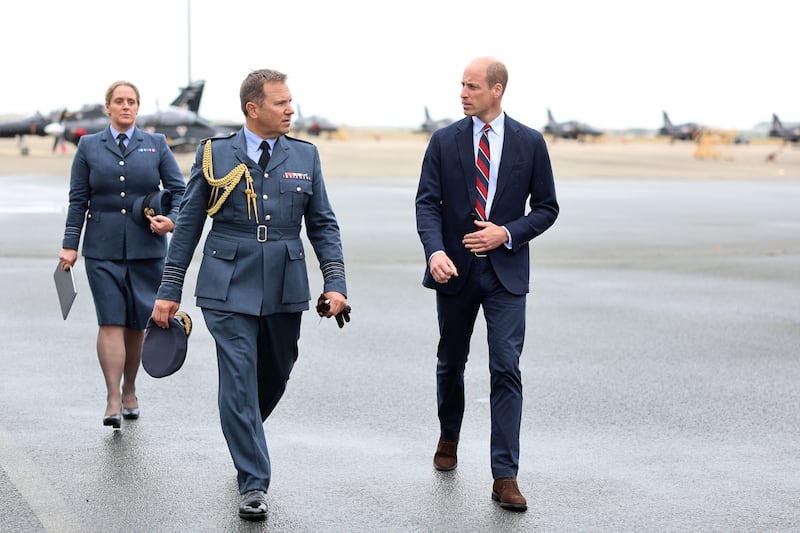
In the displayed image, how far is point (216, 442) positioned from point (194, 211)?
1.58m

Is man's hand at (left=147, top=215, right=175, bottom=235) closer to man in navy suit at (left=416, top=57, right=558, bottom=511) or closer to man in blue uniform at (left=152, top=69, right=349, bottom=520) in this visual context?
man in blue uniform at (left=152, top=69, right=349, bottom=520)

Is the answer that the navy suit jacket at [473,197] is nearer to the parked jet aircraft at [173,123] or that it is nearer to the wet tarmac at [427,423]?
the wet tarmac at [427,423]

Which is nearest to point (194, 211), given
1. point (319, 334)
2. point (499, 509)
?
point (499, 509)

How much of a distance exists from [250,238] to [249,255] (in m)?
0.08

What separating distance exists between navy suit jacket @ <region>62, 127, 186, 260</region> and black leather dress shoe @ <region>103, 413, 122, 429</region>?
92 cm

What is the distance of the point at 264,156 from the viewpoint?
529 cm

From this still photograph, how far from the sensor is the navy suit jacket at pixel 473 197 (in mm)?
5543

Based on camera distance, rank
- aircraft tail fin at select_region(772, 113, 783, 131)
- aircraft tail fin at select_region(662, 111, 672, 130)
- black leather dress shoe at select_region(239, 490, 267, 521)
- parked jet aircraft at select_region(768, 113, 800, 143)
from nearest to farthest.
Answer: black leather dress shoe at select_region(239, 490, 267, 521) < parked jet aircraft at select_region(768, 113, 800, 143) < aircraft tail fin at select_region(772, 113, 783, 131) < aircraft tail fin at select_region(662, 111, 672, 130)

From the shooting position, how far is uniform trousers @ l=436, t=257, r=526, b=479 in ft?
17.7

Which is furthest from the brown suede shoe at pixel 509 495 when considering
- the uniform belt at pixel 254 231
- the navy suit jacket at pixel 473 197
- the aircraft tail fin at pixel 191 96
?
the aircraft tail fin at pixel 191 96

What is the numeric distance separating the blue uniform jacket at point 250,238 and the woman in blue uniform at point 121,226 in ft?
4.91

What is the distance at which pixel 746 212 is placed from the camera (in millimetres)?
24953

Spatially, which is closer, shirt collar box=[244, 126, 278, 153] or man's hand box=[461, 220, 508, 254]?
shirt collar box=[244, 126, 278, 153]

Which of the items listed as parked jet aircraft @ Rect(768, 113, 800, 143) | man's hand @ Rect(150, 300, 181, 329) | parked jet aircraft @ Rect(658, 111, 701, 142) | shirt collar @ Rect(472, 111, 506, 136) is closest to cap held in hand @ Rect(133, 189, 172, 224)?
man's hand @ Rect(150, 300, 181, 329)
